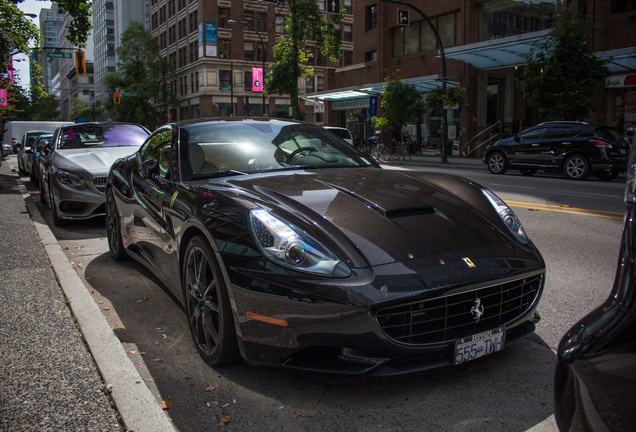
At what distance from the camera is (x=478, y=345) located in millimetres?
2672

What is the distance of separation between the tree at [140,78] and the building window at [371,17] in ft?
111

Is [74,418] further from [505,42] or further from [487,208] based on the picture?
[505,42]

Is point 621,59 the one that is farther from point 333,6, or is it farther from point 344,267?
point 344,267

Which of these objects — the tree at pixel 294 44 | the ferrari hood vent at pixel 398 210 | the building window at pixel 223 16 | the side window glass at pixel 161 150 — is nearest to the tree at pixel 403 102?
the tree at pixel 294 44

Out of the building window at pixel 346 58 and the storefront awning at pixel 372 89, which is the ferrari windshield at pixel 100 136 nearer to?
the storefront awning at pixel 372 89

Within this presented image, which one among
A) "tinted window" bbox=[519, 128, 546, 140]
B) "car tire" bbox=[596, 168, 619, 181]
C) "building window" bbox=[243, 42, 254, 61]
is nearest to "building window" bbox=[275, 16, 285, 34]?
"building window" bbox=[243, 42, 254, 61]

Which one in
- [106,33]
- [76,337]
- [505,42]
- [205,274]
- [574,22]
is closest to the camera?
[205,274]

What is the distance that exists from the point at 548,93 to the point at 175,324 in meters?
19.0

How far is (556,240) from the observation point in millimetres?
6723

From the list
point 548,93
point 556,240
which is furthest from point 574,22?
point 556,240

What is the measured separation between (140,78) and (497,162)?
58.7m

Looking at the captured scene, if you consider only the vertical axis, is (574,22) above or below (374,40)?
below

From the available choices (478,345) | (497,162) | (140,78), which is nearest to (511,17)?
(497,162)

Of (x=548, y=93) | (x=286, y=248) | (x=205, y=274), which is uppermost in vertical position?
(x=548, y=93)
